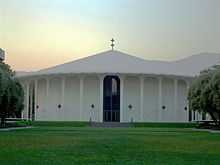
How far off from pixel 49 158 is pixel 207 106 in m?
36.2

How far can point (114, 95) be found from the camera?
262 feet

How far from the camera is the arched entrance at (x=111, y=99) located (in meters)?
79.1

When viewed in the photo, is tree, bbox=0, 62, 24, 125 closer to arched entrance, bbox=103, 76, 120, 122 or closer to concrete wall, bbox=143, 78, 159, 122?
arched entrance, bbox=103, 76, 120, 122

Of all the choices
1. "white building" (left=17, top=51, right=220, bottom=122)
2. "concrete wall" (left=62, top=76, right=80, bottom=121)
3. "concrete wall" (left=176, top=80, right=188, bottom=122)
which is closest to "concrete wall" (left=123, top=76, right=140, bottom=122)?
"white building" (left=17, top=51, right=220, bottom=122)

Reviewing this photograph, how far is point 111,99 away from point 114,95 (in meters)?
0.79

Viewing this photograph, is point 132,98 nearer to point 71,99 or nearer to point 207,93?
point 71,99

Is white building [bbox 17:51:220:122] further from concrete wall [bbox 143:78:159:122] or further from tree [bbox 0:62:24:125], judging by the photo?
tree [bbox 0:62:24:125]

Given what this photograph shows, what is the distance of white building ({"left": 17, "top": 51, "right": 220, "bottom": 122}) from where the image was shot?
78.1 m

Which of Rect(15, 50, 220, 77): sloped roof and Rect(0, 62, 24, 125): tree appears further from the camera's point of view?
Rect(15, 50, 220, 77): sloped roof

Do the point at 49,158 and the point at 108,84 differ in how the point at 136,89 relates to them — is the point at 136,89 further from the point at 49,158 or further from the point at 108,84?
the point at 49,158

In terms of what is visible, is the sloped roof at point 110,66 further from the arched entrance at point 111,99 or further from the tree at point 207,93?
the tree at point 207,93

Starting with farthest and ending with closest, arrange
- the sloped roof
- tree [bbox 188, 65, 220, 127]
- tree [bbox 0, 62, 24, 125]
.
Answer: the sloped roof
tree [bbox 188, 65, 220, 127]
tree [bbox 0, 62, 24, 125]

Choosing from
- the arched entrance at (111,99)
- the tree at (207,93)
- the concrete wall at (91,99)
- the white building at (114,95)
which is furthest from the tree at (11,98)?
the arched entrance at (111,99)

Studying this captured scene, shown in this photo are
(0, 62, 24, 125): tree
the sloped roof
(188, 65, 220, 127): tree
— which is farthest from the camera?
the sloped roof
